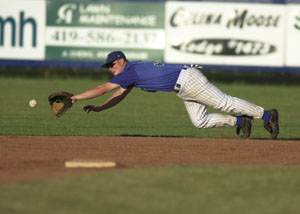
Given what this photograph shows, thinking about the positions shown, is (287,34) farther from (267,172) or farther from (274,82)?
(267,172)

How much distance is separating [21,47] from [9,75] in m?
2.00

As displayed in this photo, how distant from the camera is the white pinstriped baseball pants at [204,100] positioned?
382 inches

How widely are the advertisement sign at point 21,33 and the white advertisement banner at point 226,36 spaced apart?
14.7 feet

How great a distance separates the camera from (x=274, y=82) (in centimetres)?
2658

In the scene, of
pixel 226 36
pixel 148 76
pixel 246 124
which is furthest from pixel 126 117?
pixel 226 36

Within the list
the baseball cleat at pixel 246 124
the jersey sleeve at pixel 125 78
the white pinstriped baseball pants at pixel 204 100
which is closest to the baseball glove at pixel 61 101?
the jersey sleeve at pixel 125 78

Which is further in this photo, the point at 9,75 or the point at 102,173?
the point at 9,75

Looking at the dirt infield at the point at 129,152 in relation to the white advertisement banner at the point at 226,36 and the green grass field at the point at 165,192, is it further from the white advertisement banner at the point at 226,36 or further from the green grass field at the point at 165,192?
the white advertisement banner at the point at 226,36

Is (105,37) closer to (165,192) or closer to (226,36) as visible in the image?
(226,36)

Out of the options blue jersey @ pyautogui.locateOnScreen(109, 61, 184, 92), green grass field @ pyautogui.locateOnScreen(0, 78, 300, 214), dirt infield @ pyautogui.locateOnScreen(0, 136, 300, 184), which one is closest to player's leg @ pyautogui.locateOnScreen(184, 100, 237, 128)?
dirt infield @ pyautogui.locateOnScreen(0, 136, 300, 184)

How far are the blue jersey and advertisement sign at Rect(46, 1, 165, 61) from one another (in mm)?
15610

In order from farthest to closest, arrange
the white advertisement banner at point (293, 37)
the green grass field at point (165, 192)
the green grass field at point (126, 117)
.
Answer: the white advertisement banner at point (293, 37) → the green grass field at point (126, 117) → the green grass field at point (165, 192)

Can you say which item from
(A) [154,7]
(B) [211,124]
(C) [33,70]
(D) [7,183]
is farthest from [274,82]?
(D) [7,183]

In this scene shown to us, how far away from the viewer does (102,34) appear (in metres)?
25.3
